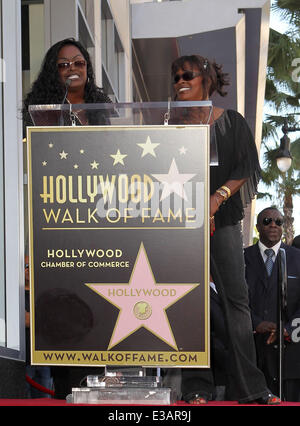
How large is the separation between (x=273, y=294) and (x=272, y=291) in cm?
2

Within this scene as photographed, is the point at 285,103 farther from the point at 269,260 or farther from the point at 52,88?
the point at 52,88

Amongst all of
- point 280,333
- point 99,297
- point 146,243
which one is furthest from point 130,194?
point 280,333

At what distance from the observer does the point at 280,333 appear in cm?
300

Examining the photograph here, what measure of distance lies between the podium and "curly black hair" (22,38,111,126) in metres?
0.37

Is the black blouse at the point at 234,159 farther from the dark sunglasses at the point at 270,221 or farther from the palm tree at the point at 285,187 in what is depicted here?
the palm tree at the point at 285,187

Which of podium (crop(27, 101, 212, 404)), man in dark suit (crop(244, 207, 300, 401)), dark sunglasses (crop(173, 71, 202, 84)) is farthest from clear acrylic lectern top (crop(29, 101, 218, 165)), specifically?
man in dark suit (crop(244, 207, 300, 401))

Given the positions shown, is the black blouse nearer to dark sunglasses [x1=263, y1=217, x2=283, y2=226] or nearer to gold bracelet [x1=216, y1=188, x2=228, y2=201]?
gold bracelet [x1=216, y1=188, x2=228, y2=201]

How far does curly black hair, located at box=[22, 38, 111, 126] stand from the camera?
2752 mm

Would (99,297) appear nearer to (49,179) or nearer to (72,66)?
(49,179)

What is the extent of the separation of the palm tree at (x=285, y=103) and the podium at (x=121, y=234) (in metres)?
1.19

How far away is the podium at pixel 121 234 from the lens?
2348 mm

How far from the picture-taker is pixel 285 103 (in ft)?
16.6

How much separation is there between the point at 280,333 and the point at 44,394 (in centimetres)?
92

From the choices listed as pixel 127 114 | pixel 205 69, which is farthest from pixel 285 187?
pixel 127 114
